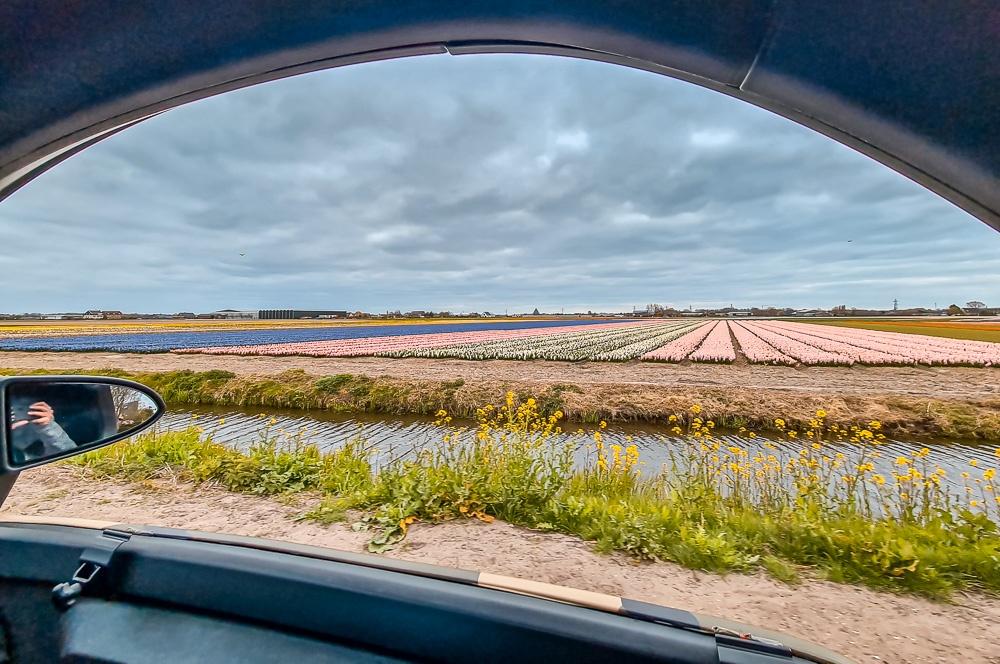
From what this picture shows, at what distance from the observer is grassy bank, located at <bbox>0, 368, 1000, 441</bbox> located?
37.4 feet

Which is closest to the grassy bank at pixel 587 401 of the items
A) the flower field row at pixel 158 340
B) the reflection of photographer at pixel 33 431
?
the reflection of photographer at pixel 33 431

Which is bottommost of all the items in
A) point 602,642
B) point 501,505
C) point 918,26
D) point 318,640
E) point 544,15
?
point 501,505

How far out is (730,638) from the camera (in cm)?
122

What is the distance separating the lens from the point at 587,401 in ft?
42.0

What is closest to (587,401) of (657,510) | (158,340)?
(657,510)

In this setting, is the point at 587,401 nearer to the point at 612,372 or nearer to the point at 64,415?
the point at 612,372

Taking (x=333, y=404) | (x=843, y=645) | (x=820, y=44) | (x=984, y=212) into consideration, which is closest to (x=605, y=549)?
(x=843, y=645)

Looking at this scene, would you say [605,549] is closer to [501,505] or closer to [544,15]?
[501,505]

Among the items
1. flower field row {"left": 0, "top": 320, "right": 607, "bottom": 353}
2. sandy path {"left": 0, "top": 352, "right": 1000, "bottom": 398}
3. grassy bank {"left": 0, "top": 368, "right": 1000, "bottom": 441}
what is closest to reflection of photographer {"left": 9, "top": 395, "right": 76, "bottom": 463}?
grassy bank {"left": 0, "top": 368, "right": 1000, "bottom": 441}

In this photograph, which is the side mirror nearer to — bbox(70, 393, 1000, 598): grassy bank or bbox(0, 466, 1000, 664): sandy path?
bbox(0, 466, 1000, 664): sandy path

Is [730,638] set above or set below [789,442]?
above

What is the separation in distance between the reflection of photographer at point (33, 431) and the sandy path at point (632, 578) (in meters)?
1.90

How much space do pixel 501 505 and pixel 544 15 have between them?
12.5 ft

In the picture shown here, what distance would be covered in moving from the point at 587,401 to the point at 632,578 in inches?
407
